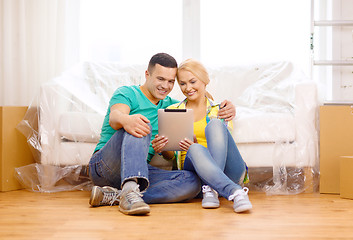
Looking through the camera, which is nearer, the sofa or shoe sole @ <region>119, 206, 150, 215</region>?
shoe sole @ <region>119, 206, 150, 215</region>

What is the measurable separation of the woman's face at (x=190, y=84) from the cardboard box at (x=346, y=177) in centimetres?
71

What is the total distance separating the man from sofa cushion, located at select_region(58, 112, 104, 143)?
38 centimetres

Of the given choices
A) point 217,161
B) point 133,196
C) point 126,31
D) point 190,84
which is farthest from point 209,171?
point 126,31

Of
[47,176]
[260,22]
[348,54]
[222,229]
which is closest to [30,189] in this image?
[47,176]

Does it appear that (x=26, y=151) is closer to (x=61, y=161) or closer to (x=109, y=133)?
(x=61, y=161)

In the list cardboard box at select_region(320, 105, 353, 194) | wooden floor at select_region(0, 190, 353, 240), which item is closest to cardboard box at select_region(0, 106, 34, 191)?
wooden floor at select_region(0, 190, 353, 240)

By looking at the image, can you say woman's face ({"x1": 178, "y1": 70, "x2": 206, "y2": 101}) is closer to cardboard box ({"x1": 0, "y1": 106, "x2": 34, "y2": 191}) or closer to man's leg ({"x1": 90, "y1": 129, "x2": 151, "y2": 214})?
man's leg ({"x1": 90, "y1": 129, "x2": 151, "y2": 214})

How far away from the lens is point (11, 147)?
2148 millimetres

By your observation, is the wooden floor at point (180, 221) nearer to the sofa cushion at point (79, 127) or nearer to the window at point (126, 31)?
the sofa cushion at point (79, 127)

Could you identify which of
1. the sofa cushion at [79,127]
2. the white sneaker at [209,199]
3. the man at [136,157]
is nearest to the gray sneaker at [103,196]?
the man at [136,157]

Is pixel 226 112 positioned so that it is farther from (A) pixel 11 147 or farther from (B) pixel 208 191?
(A) pixel 11 147

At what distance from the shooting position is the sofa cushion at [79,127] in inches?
82.4

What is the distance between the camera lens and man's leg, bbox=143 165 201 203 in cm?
164

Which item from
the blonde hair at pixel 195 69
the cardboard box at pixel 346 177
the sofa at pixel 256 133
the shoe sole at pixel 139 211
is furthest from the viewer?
the sofa at pixel 256 133
